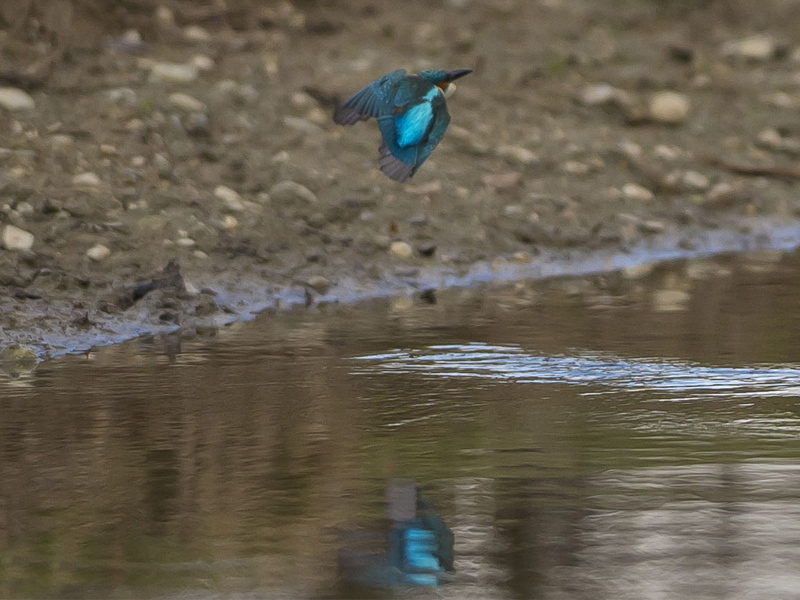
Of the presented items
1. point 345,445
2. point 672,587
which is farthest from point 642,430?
point 672,587

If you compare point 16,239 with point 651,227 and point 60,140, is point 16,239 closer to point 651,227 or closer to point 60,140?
point 60,140

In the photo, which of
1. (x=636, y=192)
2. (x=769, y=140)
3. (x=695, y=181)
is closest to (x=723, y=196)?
(x=695, y=181)

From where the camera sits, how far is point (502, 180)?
279 inches

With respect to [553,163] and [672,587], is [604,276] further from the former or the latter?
[672,587]

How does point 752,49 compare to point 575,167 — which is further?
point 752,49

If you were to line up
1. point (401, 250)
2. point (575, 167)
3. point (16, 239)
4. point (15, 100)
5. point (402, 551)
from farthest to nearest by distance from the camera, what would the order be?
point (575, 167) → point (15, 100) → point (401, 250) → point (16, 239) → point (402, 551)

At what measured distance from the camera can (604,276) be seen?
247 inches

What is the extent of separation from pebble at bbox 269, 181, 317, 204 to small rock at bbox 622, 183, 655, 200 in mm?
1791

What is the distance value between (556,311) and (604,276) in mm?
974

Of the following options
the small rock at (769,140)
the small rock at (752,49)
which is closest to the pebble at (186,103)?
the small rock at (769,140)

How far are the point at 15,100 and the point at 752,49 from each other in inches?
189

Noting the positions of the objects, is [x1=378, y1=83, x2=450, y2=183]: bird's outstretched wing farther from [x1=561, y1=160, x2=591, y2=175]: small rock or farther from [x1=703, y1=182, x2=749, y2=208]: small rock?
[x1=703, y1=182, x2=749, y2=208]: small rock

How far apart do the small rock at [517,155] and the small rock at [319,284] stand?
1936mm

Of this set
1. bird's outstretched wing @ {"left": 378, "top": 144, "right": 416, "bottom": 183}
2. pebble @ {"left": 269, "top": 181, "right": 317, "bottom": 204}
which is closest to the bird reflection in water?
bird's outstretched wing @ {"left": 378, "top": 144, "right": 416, "bottom": 183}
